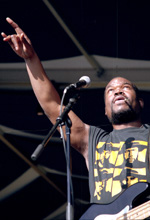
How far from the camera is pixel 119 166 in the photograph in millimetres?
2521

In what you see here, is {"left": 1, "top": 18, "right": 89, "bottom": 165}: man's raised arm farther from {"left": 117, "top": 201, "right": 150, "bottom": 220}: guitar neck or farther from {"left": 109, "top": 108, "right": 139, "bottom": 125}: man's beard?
{"left": 117, "top": 201, "right": 150, "bottom": 220}: guitar neck

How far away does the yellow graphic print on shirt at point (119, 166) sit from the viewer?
245 centimetres

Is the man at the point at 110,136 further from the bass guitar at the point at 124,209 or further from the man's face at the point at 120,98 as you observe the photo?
the bass guitar at the point at 124,209

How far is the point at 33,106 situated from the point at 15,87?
21cm

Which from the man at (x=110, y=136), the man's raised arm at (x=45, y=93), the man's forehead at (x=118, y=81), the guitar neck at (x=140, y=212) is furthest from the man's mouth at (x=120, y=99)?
the guitar neck at (x=140, y=212)

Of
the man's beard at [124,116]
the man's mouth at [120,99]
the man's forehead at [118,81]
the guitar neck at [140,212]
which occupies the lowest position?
the guitar neck at [140,212]

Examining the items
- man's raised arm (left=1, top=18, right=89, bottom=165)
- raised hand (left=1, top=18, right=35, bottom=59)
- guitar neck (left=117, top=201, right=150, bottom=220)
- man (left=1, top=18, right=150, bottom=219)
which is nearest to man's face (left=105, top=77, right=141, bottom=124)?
man (left=1, top=18, right=150, bottom=219)

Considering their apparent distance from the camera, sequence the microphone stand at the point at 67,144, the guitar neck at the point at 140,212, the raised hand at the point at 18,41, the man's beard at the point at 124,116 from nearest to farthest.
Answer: the microphone stand at the point at 67,144 < the guitar neck at the point at 140,212 < the raised hand at the point at 18,41 < the man's beard at the point at 124,116

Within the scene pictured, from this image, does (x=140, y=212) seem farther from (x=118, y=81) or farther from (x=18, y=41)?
(x=18, y=41)

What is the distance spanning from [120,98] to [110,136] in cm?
29

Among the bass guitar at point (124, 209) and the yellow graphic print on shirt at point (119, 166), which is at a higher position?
the yellow graphic print on shirt at point (119, 166)

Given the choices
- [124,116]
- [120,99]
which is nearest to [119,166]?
[124,116]

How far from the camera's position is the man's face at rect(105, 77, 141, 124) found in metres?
2.77

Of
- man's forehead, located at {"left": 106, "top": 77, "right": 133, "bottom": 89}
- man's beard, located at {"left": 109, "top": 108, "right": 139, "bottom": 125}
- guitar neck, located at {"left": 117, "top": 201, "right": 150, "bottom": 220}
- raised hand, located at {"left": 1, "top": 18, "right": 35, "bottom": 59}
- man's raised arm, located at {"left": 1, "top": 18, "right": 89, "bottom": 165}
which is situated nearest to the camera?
guitar neck, located at {"left": 117, "top": 201, "right": 150, "bottom": 220}
